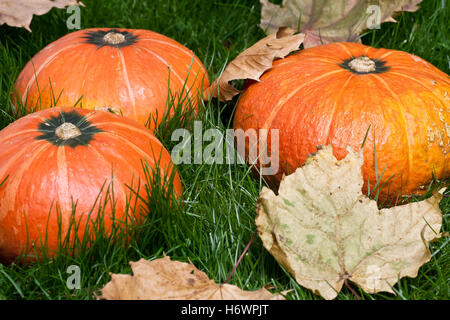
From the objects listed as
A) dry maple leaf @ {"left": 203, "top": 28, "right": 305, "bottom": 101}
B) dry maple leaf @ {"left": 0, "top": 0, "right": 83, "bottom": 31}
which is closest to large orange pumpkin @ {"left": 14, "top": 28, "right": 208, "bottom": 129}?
dry maple leaf @ {"left": 203, "top": 28, "right": 305, "bottom": 101}

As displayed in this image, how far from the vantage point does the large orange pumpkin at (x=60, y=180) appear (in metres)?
2.33

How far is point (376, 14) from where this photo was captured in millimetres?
3607

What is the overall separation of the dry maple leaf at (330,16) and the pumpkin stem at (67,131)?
5.38ft

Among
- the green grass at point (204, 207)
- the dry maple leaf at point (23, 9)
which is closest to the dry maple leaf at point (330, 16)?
the green grass at point (204, 207)

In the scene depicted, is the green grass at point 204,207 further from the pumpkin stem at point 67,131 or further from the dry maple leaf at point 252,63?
the pumpkin stem at point 67,131

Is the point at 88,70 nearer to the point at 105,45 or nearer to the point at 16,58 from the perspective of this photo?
the point at 105,45

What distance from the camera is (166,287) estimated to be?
7.01 ft

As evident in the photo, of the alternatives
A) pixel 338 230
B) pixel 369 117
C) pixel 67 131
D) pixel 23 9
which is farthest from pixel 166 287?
pixel 23 9

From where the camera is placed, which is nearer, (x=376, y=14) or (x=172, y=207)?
(x=172, y=207)

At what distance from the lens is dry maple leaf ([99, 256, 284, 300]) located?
2.07 m

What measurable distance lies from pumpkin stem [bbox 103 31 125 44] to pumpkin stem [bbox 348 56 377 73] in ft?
4.07

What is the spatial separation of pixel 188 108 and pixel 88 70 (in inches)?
21.6
